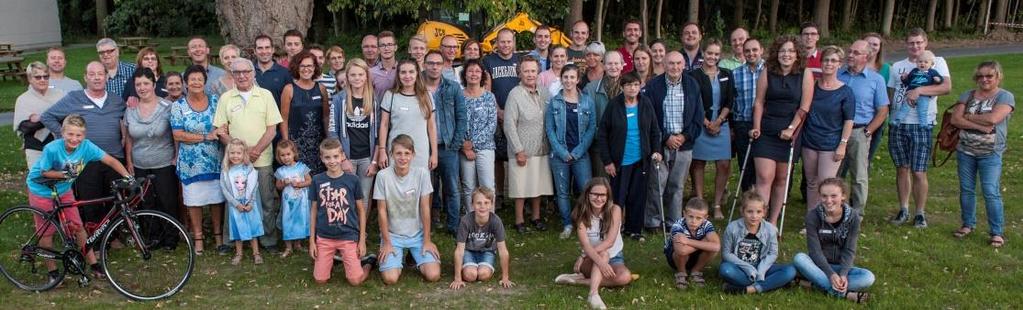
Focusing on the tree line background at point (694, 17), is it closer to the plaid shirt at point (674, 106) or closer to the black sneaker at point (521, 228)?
the black sneaker at point (521, 228)

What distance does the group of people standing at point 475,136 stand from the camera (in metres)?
6.88

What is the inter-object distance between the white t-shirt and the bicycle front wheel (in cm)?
603

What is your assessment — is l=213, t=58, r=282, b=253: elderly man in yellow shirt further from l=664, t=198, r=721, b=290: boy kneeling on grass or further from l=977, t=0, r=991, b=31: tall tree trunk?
l=977, t=0, r=991, b=31: tall tree trunk

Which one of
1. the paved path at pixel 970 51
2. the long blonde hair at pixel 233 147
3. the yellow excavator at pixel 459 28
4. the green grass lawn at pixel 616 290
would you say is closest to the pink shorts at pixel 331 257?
the green grass lawn at pixel 616 290

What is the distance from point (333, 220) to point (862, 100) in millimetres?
4573

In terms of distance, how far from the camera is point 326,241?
22.5 feet

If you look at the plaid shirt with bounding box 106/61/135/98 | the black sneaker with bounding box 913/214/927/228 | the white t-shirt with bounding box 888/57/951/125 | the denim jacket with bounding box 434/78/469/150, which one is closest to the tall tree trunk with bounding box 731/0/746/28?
the white t-shirt with bounding box 888/57/951/125

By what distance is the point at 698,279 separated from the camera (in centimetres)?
660

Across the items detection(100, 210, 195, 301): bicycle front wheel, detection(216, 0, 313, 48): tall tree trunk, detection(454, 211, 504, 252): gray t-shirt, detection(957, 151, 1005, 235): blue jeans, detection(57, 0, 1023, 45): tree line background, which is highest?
detection(57, 0, 1023, 45): tree line background

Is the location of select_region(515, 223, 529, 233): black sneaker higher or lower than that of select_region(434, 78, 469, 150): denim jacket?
lower

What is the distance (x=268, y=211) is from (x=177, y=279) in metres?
1.02

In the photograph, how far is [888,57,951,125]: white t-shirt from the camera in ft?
26.2

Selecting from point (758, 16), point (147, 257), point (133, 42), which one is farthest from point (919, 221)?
point (133, 42)

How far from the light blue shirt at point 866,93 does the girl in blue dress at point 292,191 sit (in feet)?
15.3
